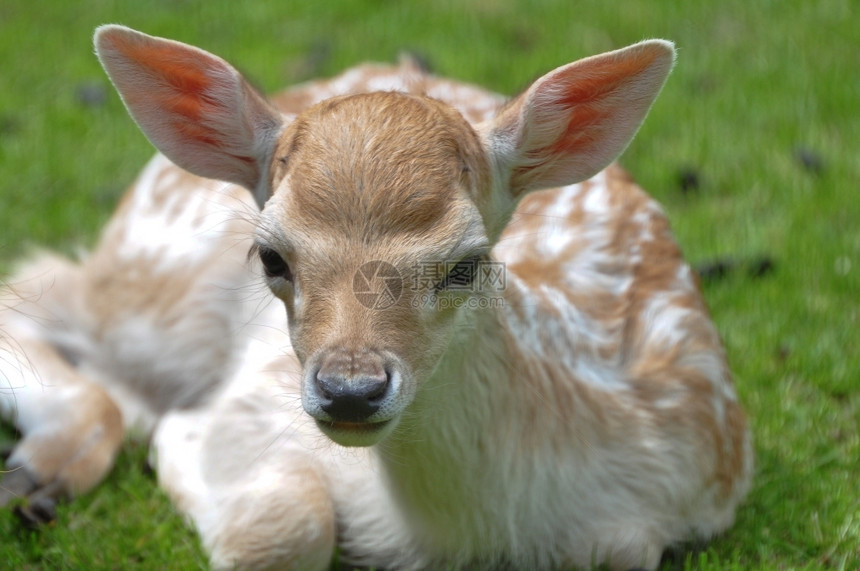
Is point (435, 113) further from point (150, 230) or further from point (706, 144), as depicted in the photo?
point (706, 144)

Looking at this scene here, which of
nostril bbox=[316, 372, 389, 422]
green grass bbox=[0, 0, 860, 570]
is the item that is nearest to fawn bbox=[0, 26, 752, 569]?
nostril bbox=[316, 372, 389, 422]

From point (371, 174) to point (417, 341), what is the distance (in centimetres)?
45

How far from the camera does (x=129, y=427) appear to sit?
508cm

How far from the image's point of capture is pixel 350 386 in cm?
300

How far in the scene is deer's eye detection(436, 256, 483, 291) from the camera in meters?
3.33

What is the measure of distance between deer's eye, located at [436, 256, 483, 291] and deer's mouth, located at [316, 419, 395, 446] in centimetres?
41

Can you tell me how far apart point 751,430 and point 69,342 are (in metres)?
2.86

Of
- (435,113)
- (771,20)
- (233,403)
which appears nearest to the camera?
(435,113)

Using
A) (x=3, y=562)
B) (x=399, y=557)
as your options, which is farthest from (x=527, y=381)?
(x=3, y=562)

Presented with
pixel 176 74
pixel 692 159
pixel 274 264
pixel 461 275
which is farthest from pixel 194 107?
pixel 692 159

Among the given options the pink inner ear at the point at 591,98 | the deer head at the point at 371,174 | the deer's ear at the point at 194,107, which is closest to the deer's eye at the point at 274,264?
the deer head at the point at 371,174

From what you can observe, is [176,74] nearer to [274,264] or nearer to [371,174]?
[274,264]

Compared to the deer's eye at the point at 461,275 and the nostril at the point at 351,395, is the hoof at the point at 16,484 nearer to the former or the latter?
the nostril at the point at 351,395

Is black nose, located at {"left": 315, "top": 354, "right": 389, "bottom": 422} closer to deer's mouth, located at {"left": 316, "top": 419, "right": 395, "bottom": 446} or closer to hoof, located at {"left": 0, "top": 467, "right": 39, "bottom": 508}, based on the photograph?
deer's mouth, located at {"left": 316, "top": 419, "right": 395, "bottom": 446}
